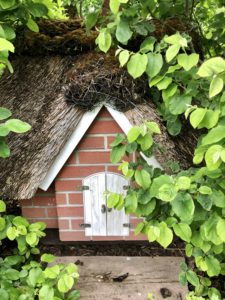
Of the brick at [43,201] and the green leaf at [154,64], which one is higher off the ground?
the green leaf at [154,64]

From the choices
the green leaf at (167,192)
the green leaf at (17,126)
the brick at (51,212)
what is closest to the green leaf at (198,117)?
the green leaf at (167,192)

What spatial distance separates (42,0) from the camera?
176cm

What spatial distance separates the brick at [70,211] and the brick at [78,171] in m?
0.20

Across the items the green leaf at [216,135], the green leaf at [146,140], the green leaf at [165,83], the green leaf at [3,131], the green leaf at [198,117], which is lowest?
the green leaf at [146,140]

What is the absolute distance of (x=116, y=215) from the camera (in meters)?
2.06

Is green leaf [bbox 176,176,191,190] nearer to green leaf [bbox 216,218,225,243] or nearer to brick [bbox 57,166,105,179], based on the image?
green leaf [bbox 216,218,225,243]

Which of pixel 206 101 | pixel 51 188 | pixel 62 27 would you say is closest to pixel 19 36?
pixel 62 27

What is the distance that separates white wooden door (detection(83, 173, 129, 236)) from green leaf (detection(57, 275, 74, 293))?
1.54 feet

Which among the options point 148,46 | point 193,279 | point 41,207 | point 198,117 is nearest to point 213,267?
point 193,279

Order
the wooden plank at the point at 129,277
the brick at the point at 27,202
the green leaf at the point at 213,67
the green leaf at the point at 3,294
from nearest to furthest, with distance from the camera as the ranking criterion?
1. the green leaf at the point at 213,67
2. the green leaf at the point at 3,294
3. the wooden plank at the point at 129,277
4. the brick at the point at 27,202

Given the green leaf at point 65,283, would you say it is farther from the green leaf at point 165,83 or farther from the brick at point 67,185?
the green leaf at point 165,83

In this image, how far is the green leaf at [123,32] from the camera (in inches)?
54.3

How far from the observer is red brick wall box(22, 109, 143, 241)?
6.21 ft

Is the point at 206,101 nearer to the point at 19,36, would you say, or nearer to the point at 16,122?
the point at 16,122
